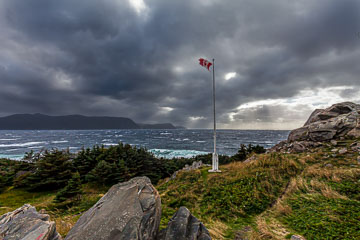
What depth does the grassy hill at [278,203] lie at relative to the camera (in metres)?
4.16

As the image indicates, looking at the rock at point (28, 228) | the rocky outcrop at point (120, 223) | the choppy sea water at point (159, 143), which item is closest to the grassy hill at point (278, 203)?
the rock at point (28, 228)

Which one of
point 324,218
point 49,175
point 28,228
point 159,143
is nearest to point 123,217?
point 28,228

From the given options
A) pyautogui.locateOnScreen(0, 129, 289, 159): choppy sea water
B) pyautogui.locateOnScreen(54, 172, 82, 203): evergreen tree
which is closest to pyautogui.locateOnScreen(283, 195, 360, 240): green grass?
pyautogui.locateOnScreen(54, 172, 82, 203): evergreen tree

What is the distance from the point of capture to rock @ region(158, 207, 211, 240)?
3.17 m

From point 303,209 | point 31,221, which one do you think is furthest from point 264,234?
point 31,221

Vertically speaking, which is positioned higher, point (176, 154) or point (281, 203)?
point (281, 203)

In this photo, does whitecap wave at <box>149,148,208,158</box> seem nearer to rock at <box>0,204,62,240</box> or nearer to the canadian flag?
the canadian flag

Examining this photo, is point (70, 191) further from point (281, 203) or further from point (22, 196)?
point (281, 203)

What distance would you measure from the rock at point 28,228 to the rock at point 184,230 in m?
2.56

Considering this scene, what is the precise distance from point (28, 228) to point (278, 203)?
8.01m

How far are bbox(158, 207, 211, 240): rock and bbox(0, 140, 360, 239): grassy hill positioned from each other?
55.5 inches

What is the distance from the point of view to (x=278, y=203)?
581 centimetres

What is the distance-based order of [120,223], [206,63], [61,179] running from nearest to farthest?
[120,223] < [206,63] < [61,179]

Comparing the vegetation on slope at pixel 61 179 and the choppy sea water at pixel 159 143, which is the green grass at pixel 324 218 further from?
the choppy sea water at pixel 159 143
